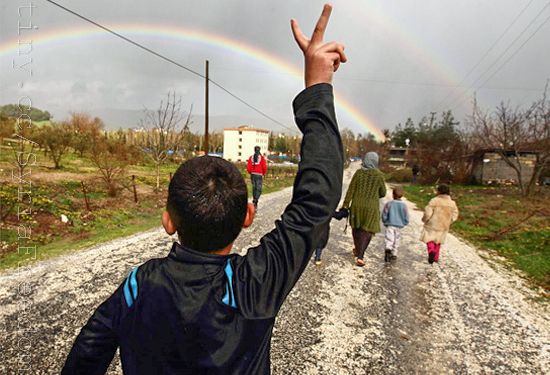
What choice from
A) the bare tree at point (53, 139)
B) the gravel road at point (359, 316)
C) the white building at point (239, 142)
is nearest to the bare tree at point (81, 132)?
the bare tree at point (53, 139)

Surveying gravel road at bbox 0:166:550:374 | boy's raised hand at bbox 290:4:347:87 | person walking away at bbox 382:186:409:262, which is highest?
boy's raised hand at bbox 290:4:347:87

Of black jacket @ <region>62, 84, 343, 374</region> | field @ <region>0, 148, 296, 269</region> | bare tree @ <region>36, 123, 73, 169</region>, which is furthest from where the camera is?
bare tree @ <region>36, 123, 73, 169</region>

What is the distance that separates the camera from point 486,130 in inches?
763

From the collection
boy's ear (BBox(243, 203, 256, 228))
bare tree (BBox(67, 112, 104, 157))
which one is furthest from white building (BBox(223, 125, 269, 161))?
boy's ear (BBox(243, 203, 256, 228))

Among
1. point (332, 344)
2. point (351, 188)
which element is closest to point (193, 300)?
point (332, 344)

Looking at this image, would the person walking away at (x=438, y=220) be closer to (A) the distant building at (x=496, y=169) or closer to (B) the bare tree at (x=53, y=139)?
(B) the bare tree at (x=53, y=139)

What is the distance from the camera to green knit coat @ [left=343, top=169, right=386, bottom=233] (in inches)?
204

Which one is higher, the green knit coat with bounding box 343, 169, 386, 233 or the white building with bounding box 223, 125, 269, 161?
the white building with bounding box 223, 125, 269, 161

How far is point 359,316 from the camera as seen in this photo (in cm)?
368

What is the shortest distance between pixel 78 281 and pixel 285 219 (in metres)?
4.24

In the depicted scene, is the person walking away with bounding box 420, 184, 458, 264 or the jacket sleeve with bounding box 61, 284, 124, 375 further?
the person walking away with bounding box 420, 184, 458, 264

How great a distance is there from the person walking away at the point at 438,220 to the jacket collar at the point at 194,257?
5.32 metres

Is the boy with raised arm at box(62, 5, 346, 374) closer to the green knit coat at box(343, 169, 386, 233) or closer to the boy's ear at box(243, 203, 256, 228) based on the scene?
the boy's ear at box(243, 203, 256, 228)

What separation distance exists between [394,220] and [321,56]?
502 centimetres
